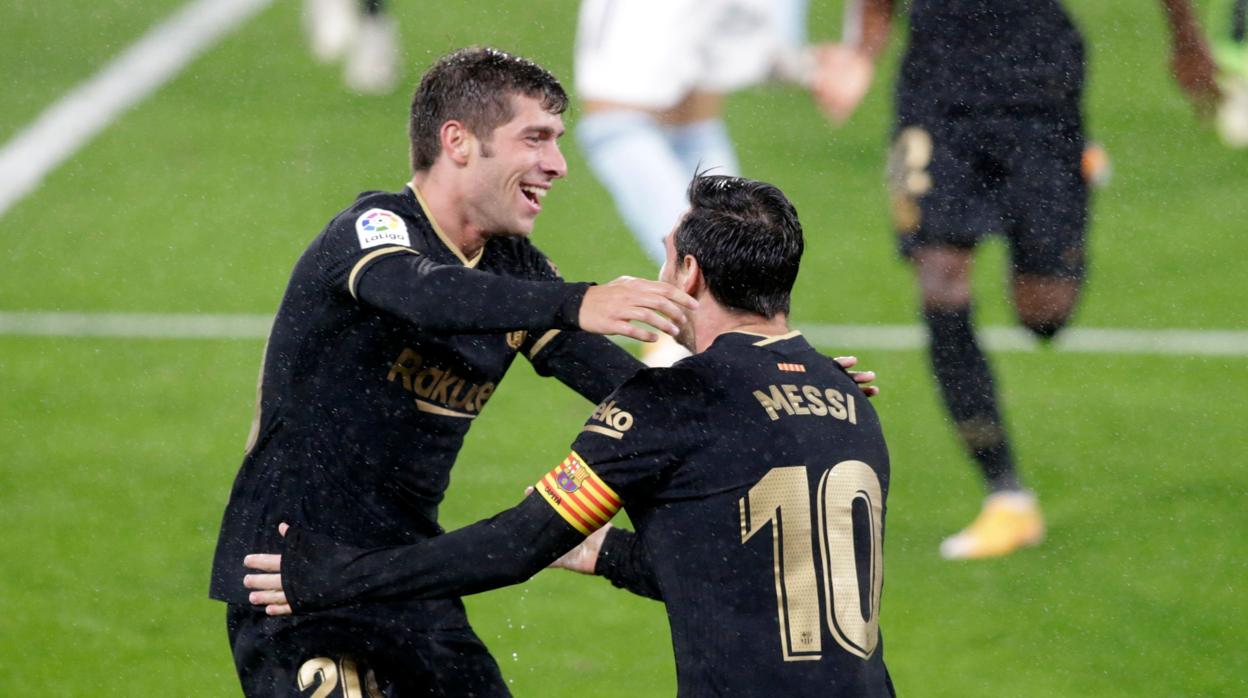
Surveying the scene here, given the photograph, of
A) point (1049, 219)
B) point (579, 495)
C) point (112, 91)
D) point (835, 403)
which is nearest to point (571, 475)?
point (579, 495)

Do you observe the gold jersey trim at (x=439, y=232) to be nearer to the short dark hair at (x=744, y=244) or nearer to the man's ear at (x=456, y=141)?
the man's ear at (x=456, y=141)

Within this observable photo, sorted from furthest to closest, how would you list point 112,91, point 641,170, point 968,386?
1. point 112,91
2. point 641,170
3. point 968,386

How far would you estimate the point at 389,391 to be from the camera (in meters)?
3.95

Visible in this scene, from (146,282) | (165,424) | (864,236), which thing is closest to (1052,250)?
(165,424)

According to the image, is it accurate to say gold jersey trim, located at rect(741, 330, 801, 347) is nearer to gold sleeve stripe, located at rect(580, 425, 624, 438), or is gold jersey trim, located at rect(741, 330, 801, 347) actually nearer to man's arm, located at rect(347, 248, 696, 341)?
man's arm, located at rect(347, 248, 696, 341)

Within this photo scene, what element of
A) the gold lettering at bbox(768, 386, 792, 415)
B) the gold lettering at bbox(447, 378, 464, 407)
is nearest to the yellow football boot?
the gold lettering at bbox(447, 378, 464, 407)

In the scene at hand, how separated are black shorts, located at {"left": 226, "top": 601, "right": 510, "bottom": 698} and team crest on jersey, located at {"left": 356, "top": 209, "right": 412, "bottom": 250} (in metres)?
0.74

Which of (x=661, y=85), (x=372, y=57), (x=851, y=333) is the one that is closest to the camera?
(x=661, y=85)

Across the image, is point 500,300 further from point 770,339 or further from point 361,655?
point 361,655

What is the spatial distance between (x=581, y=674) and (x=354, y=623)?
2038mm

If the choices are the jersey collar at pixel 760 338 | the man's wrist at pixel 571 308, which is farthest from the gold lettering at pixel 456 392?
the jersey collar at pixel 760 338

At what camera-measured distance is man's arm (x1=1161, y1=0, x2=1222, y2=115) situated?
669cm

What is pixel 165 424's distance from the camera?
8.20 metres

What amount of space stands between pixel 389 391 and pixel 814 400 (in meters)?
0.94
